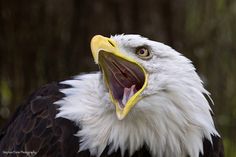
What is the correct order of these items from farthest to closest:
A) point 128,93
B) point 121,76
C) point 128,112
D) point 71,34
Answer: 1. point 71,34
2. point 121,76
3. point 128,93
4. point 128,112

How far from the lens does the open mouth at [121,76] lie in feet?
13.1

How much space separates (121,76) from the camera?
415cm

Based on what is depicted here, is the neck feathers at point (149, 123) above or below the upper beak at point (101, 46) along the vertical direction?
below

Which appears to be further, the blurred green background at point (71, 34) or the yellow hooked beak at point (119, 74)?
the blurred green background at point (71, 34)

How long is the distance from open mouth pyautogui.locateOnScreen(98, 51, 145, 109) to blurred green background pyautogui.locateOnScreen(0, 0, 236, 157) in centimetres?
195

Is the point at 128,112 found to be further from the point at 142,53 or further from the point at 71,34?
the point at 71,34

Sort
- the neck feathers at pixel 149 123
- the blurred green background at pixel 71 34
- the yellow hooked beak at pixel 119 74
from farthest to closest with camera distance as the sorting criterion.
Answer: the blurred green background at pixel 71 34
the neck feathers at pixel 149 123
the yellow hooked beak at pixel 119 74

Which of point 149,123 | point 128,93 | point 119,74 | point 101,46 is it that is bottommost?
point 149,123

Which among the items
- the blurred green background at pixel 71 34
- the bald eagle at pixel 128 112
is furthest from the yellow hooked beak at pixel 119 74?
the blurred green background at pixel 71 34

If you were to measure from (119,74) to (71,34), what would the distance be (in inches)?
88.6

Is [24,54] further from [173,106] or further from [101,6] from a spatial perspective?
[173,106]

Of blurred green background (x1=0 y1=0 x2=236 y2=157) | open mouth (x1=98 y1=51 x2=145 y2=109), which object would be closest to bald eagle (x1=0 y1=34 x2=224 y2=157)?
open mouth (x1=98 y1=51 x2=145 y2=109)

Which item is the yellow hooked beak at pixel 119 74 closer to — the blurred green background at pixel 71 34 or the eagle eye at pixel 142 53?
the eagle eye at pixel 142 53

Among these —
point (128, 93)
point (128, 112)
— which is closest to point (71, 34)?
point (128, 93)
